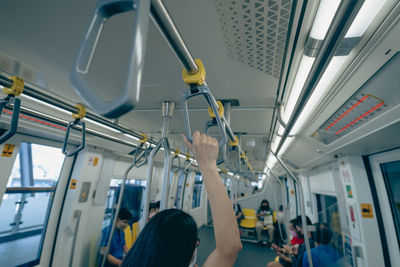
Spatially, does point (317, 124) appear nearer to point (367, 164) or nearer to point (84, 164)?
point (367, 164)

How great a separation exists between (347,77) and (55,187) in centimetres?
448

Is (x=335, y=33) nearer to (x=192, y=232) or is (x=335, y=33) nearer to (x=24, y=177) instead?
(x=192, y=232)

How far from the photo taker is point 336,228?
3547 millimetres

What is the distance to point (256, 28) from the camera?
0.87 meters

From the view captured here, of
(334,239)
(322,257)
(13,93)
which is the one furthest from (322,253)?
(13,93)

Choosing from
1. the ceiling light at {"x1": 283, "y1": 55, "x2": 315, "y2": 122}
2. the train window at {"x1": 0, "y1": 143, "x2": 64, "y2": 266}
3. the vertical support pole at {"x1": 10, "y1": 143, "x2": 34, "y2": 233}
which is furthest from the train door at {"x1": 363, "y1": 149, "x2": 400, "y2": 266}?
the vertical support pole at {"x1": 10, "y1": 143, "x2": 34, "y2": 233}

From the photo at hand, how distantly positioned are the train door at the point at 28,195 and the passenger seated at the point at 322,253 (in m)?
4.25

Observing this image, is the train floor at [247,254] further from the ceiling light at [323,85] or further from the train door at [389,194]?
the ceiling light at [323,85]

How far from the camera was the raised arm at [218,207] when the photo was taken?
0.73 meters

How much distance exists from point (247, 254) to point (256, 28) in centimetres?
740

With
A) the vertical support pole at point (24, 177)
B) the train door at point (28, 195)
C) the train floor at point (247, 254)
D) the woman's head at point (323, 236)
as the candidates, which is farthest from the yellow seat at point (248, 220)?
the vertical support pole at point (24, 177)

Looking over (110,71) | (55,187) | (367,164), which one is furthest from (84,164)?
(367,164)

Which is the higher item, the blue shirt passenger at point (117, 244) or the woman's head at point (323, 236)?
the woman's head at point (323, 236)

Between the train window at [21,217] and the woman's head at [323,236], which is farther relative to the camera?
the train window at [21,217]
